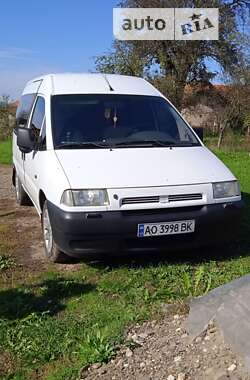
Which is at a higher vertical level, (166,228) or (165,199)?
(165,199)

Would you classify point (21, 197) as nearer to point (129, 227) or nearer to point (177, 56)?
point (129, 227)

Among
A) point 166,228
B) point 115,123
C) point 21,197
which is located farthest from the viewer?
point 21,197

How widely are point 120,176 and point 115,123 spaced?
3.78 feet

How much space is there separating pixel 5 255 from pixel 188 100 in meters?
24.8

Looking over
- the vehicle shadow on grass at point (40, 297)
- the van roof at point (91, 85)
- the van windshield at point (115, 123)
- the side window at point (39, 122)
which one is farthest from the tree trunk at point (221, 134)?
the vehicle shadow on grass at point (40, 297)

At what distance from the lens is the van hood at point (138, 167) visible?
494 centimetres

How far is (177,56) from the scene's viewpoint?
29.0m

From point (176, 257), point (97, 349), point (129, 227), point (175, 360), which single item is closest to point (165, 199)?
point (129, 227)

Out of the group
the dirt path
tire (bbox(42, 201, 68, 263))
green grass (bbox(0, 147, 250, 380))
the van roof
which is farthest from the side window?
green grass (bbox(0, 147, 250, 380))

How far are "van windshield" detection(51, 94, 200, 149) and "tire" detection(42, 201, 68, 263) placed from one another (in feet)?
2.50

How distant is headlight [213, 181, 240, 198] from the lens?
16.9 ft

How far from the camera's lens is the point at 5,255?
5891 millimetres

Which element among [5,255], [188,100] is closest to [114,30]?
[188,100]

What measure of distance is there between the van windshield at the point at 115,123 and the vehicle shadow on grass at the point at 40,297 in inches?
59.8
